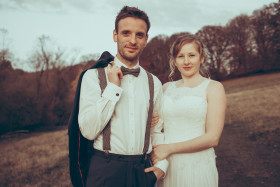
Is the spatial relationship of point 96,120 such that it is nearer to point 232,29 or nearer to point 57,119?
point 57,119

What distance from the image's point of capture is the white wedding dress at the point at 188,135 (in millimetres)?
2613

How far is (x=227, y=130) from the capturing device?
9.33 meters

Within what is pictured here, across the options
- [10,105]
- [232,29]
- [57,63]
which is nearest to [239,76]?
[232,29]

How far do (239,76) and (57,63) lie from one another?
2753 cm

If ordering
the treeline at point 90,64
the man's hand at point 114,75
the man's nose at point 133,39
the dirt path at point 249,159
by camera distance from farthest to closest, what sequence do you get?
the treeline at point 90,64, the dirt path at point 249,159, the man's nose at point 133,39, the man's hand at point 114,75

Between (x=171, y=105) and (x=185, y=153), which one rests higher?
(x=171, y=105)

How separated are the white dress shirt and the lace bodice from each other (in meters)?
0.50

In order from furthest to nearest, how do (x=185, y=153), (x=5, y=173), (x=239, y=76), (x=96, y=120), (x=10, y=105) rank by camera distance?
1. (x=239, y=76)
2. (x=10, y=105)
3. (x=5, y=173)
4. (x=185, y=153)
5. (x=96, y=120)

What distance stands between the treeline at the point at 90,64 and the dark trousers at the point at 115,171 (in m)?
8.34

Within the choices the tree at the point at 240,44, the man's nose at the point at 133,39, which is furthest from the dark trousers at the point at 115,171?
the tree at the point at 240,44

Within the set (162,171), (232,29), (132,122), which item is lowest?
(162,171)

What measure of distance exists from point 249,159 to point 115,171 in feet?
16.9

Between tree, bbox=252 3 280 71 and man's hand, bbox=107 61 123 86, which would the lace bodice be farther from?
tree, bbox=252 3 280 71

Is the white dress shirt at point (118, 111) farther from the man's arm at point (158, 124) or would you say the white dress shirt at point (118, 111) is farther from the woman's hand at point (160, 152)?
the man's arm at point (158, 124)
